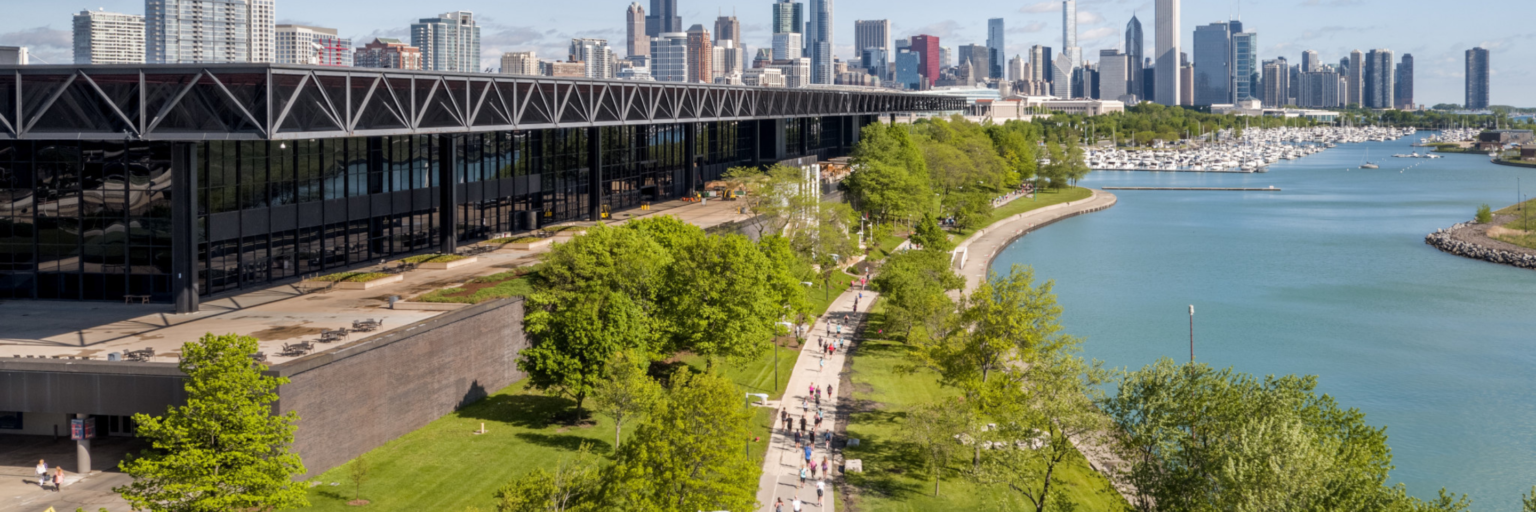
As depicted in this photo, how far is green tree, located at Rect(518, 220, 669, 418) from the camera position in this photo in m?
43.0

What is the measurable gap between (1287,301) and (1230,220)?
64807 millimetres

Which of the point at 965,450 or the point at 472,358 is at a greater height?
the point at 472,358

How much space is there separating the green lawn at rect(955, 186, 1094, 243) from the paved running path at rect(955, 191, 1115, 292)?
112cm

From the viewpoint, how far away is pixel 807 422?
47.0 meters

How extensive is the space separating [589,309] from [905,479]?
13.2 m

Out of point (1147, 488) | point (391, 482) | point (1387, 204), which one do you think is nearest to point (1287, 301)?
point (1147, 488)

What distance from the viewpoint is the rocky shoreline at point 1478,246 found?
106 metres

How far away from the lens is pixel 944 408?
4259cm

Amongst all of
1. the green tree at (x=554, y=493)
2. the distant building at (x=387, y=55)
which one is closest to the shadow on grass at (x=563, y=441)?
the green tree at (x=554, y=493)

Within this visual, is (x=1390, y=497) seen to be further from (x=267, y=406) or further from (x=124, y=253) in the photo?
(x=124, y=253)

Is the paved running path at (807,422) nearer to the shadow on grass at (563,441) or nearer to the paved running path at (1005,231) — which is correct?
the shadow on grass at (563,441)

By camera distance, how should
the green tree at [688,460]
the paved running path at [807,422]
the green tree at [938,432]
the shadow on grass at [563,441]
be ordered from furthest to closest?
1. the green tree at [938,432]
2. the shadow on grass at [563,441]
3. the paved running path at [807,422]
4. the green tree at [688,460]

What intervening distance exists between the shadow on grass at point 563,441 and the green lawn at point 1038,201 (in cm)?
8128

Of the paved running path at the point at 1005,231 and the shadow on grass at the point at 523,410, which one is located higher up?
the paved running path at the point at 1005,231
